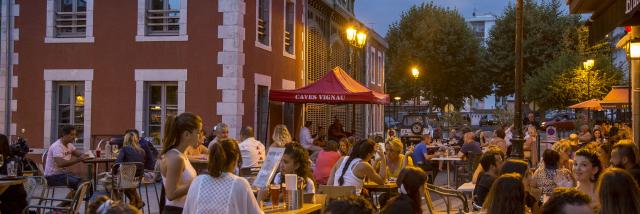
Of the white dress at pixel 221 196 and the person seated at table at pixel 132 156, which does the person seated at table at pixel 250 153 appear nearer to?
the person seated at table at pixel 132 156

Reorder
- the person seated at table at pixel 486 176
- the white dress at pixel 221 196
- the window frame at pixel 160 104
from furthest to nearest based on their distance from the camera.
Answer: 1. the window frame at pixel 160 104
2. the person seated at table at pixel 486 176
3. the white dress at pixel 221 196

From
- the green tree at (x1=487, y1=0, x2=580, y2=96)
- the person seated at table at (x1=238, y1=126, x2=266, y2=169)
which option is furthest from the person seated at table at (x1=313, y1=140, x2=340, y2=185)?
the green tree at (x1=487, y1=0, x2=580, y2=96)

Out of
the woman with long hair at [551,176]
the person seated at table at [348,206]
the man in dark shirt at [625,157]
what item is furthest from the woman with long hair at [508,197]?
the woman with long hair at [551,176]

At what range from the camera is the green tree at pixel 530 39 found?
153 feet

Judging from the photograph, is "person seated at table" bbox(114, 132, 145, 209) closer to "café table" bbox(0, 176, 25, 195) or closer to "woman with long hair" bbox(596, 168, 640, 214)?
"café table" bbox(0, 176, 25, 195)

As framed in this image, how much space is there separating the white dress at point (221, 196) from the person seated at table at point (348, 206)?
6.45 feet

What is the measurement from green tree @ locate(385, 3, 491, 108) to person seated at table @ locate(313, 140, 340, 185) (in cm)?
3676

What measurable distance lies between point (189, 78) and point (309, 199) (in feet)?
35.3

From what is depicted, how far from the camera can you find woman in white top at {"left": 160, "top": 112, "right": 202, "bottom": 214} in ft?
18.8

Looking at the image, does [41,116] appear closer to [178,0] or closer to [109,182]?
[178,0]

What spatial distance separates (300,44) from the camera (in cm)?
2298

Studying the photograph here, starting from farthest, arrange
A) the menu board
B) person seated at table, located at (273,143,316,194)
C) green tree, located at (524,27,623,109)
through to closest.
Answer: green tree, located at (524,27,623,109) < person seated at table, located at (273,143,316,194) < the menu board

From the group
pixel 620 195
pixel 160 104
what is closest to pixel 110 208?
pixel 620 195

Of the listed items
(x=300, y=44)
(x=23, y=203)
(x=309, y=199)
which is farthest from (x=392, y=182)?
(x=300, y=44)
